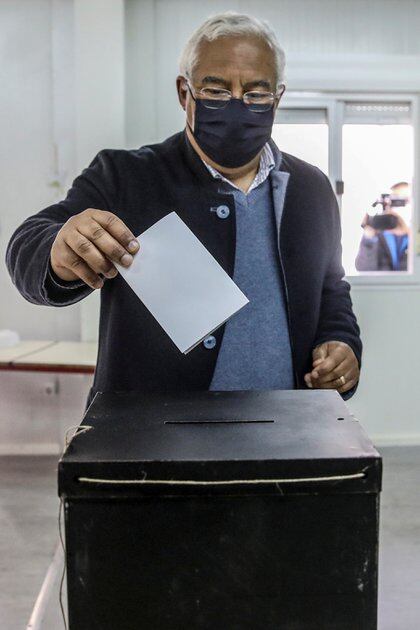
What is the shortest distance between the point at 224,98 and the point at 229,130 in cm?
6

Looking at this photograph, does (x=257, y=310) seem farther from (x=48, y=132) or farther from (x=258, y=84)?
(x=48, y=132)

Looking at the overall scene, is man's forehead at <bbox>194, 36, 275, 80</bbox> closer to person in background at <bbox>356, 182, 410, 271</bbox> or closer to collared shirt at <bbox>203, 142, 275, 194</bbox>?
collared shirt at <bbox>203, 142, 275, 194</bbox>

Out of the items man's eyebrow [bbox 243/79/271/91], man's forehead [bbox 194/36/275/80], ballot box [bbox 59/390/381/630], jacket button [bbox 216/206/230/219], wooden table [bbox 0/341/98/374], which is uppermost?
man's forehead [bbox 194/36/275/80]

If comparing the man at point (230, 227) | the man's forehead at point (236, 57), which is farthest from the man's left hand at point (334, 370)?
the man's forehead at point (236, 57)

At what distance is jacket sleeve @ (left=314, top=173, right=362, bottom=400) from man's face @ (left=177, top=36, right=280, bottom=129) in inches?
11.2

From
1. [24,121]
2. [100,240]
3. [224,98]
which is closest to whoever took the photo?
[100,240]

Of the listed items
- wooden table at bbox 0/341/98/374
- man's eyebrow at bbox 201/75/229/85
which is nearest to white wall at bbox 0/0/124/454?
wooden table at bbox 0/341/98/374

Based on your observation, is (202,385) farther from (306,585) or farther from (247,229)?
(306,585)

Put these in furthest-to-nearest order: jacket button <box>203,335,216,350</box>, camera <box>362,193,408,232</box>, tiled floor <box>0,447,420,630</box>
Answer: camera <box>362,193,408,232</box>, tiled floor <box>0,447,420,630</box>, jacket button <box>203,335,216,350</box>

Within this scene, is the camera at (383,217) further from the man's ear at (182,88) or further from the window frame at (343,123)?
the man's ear at (182,88)

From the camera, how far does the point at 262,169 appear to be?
4.21 ft

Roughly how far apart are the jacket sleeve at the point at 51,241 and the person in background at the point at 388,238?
121 inches

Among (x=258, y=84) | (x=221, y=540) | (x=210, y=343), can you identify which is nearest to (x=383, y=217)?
(x=258, y=84)

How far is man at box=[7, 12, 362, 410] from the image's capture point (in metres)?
1.13
